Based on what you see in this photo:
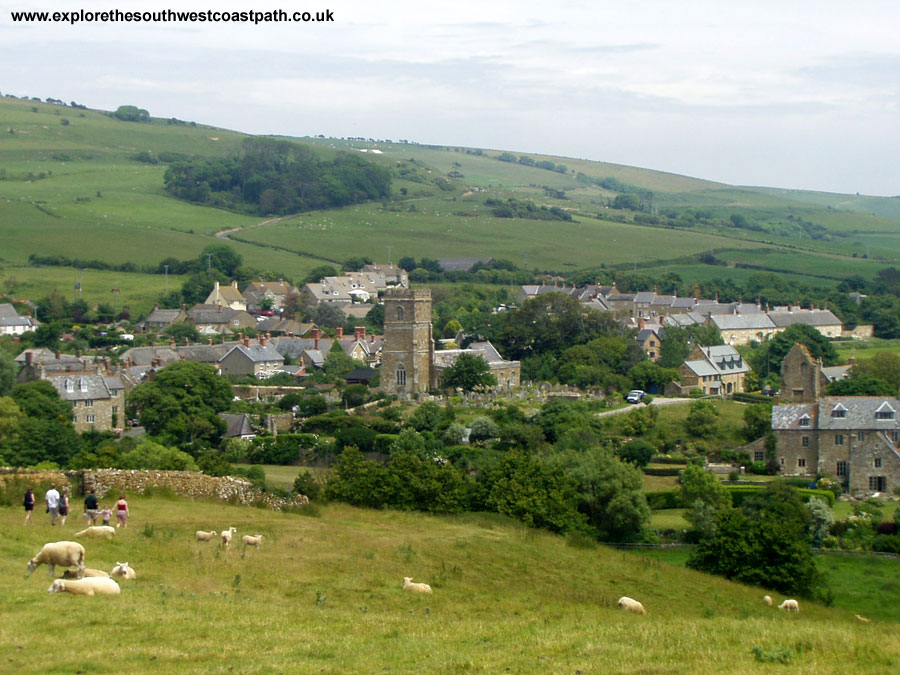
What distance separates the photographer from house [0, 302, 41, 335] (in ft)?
309

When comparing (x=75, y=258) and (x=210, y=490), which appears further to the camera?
(x=75, y=258)

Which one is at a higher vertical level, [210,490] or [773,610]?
[210,490]

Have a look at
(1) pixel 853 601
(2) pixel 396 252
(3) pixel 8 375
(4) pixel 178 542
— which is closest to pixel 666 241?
(2) pixel 396 252

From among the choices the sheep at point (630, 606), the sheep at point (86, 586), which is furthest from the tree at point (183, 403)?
the sheep at point (86, 586)

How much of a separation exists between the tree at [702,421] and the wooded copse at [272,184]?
122 meters

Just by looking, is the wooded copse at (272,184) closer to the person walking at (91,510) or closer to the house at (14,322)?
the house at (14,322)

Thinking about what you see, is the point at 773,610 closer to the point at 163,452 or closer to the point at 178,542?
the point at 178,542

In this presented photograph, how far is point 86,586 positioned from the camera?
18.2 metres

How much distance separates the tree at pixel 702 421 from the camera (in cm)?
5709

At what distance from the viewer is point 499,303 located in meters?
115

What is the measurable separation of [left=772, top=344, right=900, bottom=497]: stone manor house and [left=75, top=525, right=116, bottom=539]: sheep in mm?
33746

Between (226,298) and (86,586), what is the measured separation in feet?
325

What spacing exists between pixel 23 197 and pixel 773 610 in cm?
14832

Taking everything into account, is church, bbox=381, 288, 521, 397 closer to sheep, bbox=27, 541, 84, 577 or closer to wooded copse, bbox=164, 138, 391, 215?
sheep, bbox=27, 541, 84, 577
